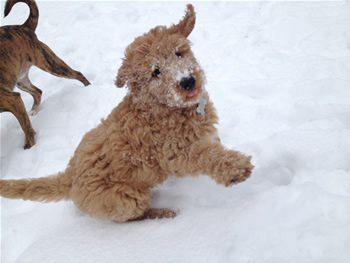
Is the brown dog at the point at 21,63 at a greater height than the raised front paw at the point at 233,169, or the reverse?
the brown dog at the point at 21,63

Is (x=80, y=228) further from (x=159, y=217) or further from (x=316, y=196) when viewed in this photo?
(x=316, y=196)

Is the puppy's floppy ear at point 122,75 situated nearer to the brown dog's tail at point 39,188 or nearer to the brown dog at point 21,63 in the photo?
the brown dog's tail at point 39,188

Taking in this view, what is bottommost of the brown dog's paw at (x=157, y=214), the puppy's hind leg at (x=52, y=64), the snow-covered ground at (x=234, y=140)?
the brown dog's paw at (x=157, y=214)

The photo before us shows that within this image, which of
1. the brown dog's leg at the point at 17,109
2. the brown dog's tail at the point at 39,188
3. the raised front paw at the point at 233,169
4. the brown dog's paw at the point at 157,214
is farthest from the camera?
the brown dog's leg at the point at 17,109

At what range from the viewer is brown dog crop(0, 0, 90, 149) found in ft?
10.9

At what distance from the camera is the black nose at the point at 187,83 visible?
170 centimetres

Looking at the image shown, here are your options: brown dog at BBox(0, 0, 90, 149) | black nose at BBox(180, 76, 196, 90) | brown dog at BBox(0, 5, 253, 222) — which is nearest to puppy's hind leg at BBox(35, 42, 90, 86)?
brown dog at BBox(0, 0, 90, 149)

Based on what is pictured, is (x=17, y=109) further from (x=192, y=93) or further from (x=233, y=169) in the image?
(x=233, y=169)

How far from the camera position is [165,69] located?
1742 mm

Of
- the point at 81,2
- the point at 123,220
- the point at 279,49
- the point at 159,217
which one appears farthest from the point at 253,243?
the point at 81,2

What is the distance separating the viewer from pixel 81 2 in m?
5.75

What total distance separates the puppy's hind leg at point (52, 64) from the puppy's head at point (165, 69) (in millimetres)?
2379

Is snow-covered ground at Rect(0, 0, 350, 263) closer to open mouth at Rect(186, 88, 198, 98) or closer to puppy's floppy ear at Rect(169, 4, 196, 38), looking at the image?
open mouth at Rect(186, 88, 198, 98)

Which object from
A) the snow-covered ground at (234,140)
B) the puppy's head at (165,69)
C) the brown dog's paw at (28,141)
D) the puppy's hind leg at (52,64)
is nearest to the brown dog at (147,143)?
the puppy's head at (165,69)
